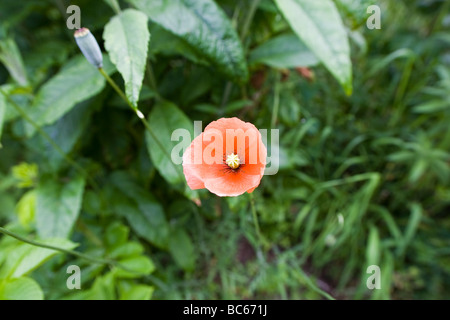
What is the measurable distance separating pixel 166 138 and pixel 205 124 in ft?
0.66

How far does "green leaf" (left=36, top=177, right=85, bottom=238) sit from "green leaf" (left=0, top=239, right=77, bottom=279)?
0.39 ft

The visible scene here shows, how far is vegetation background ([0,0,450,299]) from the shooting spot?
574mm

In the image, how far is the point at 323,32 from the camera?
0.58 meters

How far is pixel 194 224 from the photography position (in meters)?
0.93

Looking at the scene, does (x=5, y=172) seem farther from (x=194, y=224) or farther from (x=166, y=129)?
(x=166, y=129)

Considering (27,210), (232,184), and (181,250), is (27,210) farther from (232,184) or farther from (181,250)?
(232,184)

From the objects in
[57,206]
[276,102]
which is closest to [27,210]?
[57,206]

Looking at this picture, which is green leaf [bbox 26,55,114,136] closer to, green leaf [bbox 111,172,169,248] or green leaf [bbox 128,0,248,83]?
green leaf [bbox 128,0,248,83]

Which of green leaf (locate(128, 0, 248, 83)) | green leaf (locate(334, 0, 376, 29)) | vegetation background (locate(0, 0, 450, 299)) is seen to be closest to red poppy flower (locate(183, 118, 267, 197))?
vegetation background (locate(0, 0, 450, 299))

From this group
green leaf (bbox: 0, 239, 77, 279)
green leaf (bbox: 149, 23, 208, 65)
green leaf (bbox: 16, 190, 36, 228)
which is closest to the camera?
green leaf (bbox: 0, 239, 77, 279)

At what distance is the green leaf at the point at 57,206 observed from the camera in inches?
25.7

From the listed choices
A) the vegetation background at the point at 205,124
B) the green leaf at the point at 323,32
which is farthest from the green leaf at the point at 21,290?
the green leaf at the point at 323,32
